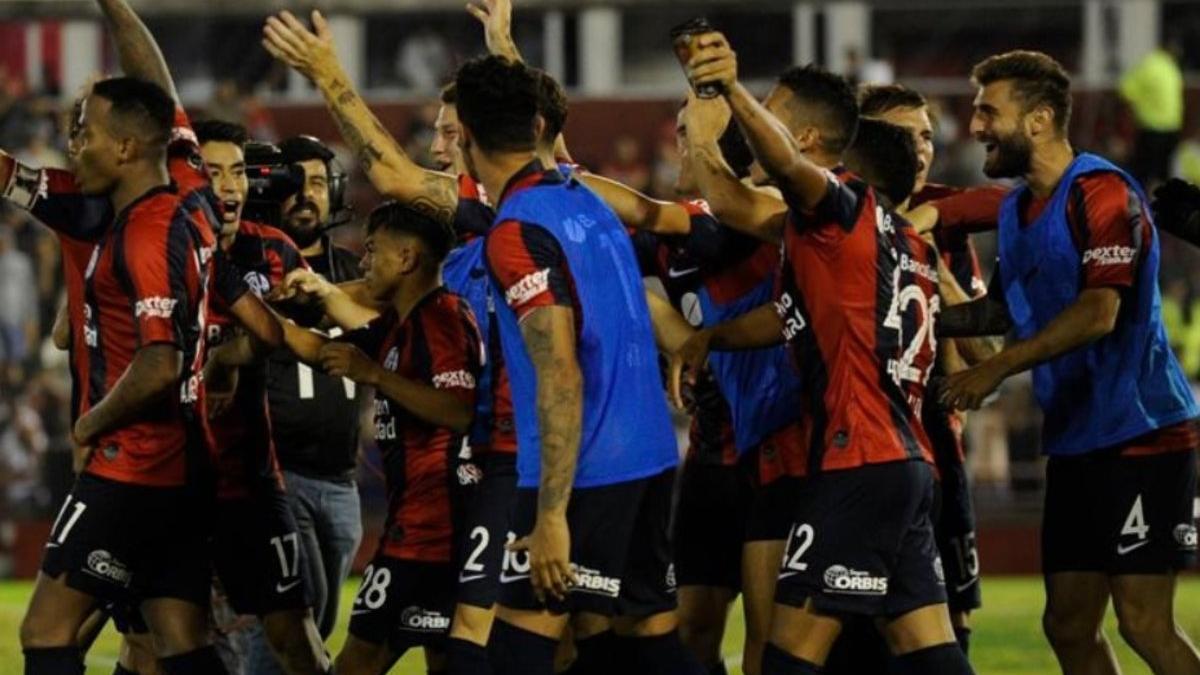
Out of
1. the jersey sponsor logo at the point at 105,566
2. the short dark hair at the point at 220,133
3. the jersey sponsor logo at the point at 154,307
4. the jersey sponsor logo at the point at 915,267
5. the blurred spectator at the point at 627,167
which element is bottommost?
the blurred spectator at the point at 627,167

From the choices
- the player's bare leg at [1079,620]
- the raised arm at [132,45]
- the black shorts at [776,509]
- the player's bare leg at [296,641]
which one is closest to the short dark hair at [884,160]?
the black shorts at [776,509]

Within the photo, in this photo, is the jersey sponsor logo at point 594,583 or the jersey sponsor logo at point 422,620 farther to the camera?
the jersey sponsor logo at point 422,620

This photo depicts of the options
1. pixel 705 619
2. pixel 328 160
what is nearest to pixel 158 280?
pixel 328 160

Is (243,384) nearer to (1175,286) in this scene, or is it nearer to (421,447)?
(421,447)

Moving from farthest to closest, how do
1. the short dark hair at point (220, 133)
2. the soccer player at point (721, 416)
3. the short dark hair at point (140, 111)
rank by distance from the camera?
the short dark hair at point (220, 133), the soccer player at point (721, 416), the short dark hair at point (140, 111)

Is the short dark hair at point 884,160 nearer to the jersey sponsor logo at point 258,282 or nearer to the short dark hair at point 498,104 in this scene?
the short dark hair at point 498,104

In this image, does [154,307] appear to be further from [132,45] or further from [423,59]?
[423,59]

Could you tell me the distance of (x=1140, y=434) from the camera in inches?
354

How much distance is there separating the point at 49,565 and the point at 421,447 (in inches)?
55.9

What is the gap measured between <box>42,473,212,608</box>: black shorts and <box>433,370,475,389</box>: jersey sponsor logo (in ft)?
3.09

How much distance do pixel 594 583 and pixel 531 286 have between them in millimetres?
904

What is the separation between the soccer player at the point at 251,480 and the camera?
9188mm

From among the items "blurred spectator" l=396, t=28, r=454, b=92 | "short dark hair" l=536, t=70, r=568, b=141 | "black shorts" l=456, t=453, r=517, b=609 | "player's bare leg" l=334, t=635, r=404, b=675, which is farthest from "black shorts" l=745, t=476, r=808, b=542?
"blurred spectator" l=396, t=28, r=454, b=92

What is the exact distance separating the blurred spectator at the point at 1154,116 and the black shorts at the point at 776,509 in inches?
567
